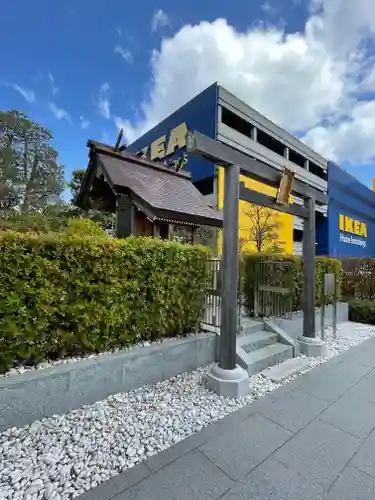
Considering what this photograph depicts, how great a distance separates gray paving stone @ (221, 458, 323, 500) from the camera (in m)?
1.71

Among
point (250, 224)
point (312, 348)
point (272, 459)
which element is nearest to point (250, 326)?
point (312, 348)

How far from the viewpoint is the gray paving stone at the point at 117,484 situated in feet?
5.49

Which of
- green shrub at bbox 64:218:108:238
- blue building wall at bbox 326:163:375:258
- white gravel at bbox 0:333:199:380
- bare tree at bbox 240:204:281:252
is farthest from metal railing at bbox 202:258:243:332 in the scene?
blue building wall at bbox 326:163:375:258

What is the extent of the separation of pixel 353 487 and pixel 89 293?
285 centimetres

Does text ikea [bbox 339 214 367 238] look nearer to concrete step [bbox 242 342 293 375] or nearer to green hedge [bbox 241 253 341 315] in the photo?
green hedge [bbox 241 253 341 315]

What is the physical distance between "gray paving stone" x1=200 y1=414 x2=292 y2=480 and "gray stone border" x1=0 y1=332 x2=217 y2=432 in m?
1.20

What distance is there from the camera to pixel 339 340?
A: 5.66 meters

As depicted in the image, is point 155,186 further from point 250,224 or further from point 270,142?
point 270,142

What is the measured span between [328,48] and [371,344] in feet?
24.7

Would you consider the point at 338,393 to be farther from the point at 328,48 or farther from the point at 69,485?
the point at 328,48

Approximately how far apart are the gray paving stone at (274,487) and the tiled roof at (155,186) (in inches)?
209

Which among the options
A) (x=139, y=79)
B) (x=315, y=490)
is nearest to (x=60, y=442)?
(x=315, y=490)

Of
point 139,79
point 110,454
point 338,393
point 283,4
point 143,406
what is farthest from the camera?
point 139,79

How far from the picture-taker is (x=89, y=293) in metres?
2.99
